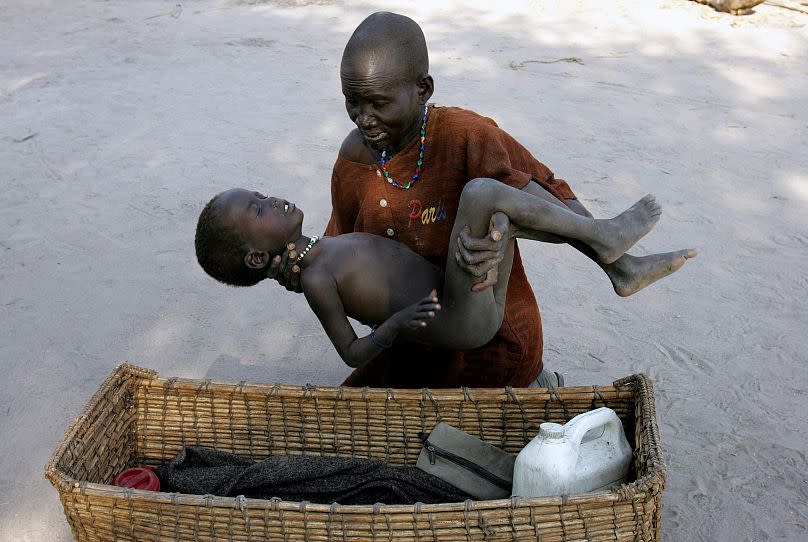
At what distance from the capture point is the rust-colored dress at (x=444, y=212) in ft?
8.11

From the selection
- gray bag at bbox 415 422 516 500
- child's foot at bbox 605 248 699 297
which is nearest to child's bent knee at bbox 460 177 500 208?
child's foot at bbox 605 248 699 297

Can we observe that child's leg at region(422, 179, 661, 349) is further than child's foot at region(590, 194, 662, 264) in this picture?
No

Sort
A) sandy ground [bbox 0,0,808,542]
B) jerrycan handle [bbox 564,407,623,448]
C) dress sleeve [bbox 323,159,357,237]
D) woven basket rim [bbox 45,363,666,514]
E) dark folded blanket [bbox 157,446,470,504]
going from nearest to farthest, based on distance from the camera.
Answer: woven basket rim [bbox 45,363,666,514], jerrycan handle [bbox 564,407,623,448], dark folded blanket [bbox 157,446,470,504], dress sleeve [bbox 323,159,357,237], sandy ground [bbox 0,0,808,542]

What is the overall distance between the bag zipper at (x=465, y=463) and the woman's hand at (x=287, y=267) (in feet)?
1.98

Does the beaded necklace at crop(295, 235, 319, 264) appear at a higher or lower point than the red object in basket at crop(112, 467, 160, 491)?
higher

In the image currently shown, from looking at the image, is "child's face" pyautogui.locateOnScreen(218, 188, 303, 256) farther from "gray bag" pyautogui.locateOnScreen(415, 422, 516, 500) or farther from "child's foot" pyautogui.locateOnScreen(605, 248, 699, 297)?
"child's foot" pyautogui.locateOnScreen(605, 248, 699, 297)

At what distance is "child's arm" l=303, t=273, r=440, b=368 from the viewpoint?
2363 mm

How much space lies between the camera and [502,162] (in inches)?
94.6

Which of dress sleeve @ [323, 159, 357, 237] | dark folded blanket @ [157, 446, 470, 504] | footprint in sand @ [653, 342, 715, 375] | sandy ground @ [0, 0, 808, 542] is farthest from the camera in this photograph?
footprint in sand @ [653, 342, 715, 375]

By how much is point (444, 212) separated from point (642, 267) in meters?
0.57

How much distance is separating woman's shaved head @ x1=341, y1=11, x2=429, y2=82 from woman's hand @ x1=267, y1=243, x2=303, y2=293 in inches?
20.5

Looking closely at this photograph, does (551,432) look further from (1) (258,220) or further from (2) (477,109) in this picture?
(2) (477,109)

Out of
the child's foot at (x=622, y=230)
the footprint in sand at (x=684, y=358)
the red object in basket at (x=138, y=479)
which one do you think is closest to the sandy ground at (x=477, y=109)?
the footprint in sand at (x=684, y=358)

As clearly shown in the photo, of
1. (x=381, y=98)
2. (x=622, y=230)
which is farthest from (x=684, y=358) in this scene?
(x=381, y=98)
